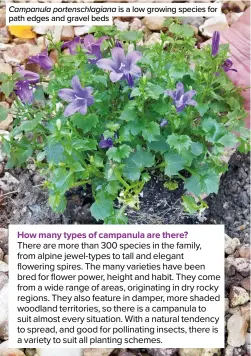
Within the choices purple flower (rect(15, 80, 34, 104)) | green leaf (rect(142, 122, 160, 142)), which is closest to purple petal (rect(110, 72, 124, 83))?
green leaf (rect(142, 122, 160, 142))

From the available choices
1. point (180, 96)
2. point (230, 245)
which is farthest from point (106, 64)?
point (230, 245)

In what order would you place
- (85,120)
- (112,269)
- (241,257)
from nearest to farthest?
(85,120), (112,269), (241,257)

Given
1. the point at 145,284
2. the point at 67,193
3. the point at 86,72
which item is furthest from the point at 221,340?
the point at 86,72

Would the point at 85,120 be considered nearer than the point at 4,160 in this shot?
Yes

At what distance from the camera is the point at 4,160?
5.01 feet

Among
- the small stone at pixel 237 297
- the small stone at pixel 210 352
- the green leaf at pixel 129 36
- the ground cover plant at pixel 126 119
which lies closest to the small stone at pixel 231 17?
the ground cover plant at pixel 126 119

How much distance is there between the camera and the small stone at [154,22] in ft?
5.05

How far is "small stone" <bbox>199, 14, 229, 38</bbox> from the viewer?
5.22 ft

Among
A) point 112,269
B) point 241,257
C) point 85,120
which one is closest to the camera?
point 85,120

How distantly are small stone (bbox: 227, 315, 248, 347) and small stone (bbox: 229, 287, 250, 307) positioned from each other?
0.03 m

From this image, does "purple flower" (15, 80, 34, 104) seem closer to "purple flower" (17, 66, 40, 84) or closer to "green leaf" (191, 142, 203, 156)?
"purple flower" (17, 66, 40, 84)

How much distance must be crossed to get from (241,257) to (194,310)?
18cm

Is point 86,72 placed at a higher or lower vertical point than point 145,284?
higher

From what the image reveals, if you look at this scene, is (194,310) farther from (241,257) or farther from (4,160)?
(4,160)
